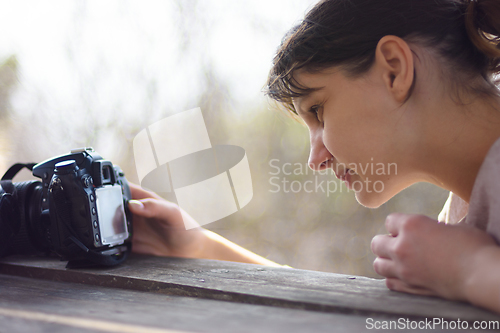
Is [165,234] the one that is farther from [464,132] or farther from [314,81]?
[464,132]

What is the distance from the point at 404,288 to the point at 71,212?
1.87ft

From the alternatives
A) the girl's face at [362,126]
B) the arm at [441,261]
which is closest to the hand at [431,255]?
the arm at [441,261]

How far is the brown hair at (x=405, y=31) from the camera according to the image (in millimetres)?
620

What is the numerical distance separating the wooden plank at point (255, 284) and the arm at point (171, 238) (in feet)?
0.47

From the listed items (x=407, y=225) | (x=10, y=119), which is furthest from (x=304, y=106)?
(x=10, y=119)

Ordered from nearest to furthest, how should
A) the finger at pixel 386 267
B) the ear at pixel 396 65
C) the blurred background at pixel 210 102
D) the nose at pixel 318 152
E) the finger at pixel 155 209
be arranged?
the finger at pixel 386 267 → the ear at pixel 396 65 → the nose at pixel 318 152 → the finger at pixel 155 209 → the blurred background at pixel 210 102

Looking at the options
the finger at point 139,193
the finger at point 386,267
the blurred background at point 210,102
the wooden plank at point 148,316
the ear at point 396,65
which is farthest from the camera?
the blurred background at point 210,102

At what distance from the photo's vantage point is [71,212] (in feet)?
2.25

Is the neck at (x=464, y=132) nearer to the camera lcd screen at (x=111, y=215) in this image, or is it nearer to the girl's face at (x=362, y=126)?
the girl's face at (x=362, y=126)

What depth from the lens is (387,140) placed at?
648mm

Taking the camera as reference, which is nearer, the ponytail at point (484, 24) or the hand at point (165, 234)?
the ponytail at point (484, 24)

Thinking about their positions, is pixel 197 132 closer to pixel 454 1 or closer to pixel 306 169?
pixel 306 169

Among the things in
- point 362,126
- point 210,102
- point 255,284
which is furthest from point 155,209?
point 210,102

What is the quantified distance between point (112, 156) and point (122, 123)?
0.69 ft
